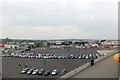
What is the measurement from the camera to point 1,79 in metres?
24.8

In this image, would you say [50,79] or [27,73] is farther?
[27,73]

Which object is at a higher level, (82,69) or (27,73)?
(82,69)

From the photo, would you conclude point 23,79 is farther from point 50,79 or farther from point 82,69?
point 82,69

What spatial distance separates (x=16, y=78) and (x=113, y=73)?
16.8 m

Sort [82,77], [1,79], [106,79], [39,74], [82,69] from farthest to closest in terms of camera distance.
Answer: [39,74] → [1,79] → [82,69] → [82,77] → [106,79]

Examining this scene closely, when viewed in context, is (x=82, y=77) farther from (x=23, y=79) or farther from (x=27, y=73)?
(x=27, y=73)

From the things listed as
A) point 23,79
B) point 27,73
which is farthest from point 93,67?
point 27,73

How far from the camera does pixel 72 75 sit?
→ 11.5 metres

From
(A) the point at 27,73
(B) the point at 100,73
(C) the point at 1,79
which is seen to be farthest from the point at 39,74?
(B) the point at 100,73

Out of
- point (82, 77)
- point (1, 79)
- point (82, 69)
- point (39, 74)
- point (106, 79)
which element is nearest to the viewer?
point (106, 79)

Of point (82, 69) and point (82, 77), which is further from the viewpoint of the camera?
point (82, 69)

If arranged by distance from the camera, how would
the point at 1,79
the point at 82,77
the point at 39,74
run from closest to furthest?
the point at 82,77, the point at 1,79, the point at 39,74

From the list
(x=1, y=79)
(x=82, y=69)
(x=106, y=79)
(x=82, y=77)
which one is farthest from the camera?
(x=1, y=79)

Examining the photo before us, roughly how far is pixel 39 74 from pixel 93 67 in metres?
16.2
